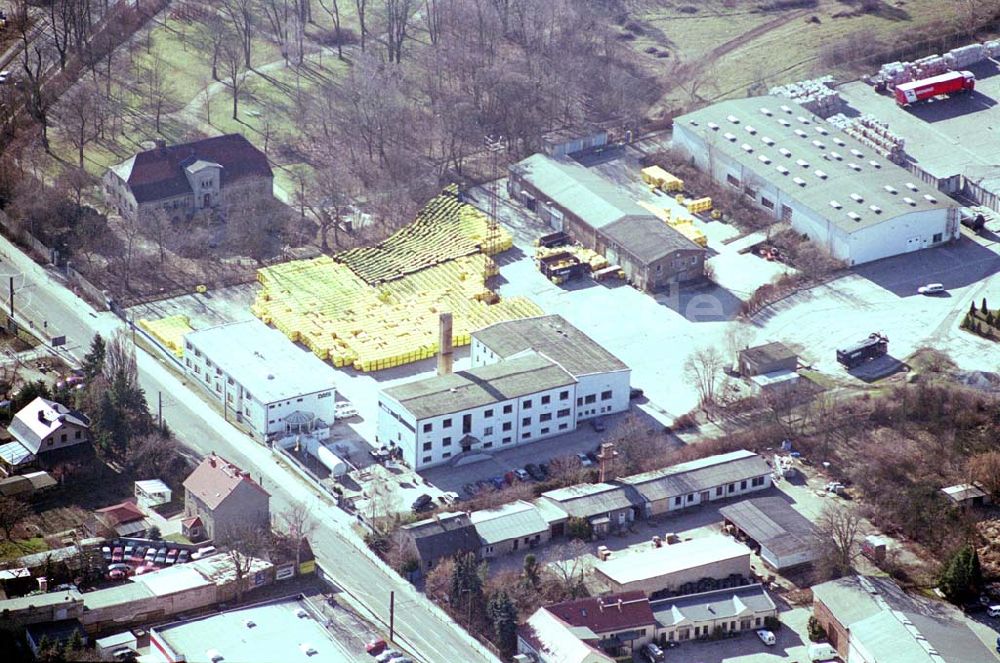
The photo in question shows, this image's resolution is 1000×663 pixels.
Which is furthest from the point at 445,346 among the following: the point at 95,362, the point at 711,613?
the point at 711,613

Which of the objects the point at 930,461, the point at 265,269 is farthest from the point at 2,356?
the point at 930,461

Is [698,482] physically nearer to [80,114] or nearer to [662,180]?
[662,180]

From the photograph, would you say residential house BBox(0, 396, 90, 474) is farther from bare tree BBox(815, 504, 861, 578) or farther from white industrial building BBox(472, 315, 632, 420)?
bare tree BBox(815, 504, 861, 578)

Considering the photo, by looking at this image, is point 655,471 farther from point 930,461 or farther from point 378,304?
point 378,304

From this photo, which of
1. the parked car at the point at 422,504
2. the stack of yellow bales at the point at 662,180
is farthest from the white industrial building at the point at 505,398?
the stack of yellow bales at the point at 662,180

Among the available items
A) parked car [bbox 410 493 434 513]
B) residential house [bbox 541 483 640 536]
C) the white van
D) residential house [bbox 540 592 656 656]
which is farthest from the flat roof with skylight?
residential house [bbox 540 592 656 656]

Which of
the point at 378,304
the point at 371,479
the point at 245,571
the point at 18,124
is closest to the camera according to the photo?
the point at 245,571

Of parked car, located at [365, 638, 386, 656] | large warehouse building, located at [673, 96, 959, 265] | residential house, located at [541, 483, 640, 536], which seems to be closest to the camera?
parked car, located at [365, 638, 386, 656]
